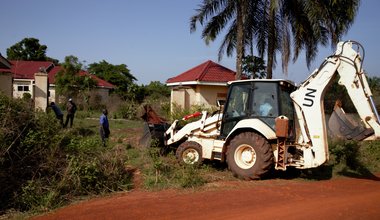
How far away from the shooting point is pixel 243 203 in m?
6.73

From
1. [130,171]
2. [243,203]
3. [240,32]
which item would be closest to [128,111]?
[240,32]

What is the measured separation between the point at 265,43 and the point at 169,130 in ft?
28.1

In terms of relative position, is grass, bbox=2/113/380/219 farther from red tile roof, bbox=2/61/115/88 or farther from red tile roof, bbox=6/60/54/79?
red tile roof, bbox=6/60/54/79

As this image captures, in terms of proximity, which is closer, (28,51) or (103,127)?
(103,127)

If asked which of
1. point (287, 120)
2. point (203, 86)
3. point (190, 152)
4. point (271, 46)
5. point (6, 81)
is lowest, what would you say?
point (190, 152)

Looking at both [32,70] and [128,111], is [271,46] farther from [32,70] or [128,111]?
[32,70]

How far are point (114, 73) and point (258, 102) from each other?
132 feet

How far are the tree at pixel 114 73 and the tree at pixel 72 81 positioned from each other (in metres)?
13.5

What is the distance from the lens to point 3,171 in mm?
7113

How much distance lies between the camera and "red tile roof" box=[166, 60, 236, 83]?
71.7 feet

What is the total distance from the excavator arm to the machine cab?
37 centimetres

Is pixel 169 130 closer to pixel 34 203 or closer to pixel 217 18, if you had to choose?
pixel 34 203

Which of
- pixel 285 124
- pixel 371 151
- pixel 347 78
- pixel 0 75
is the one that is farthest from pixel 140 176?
pixel 0 75

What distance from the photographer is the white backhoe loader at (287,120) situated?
8.30 metres
